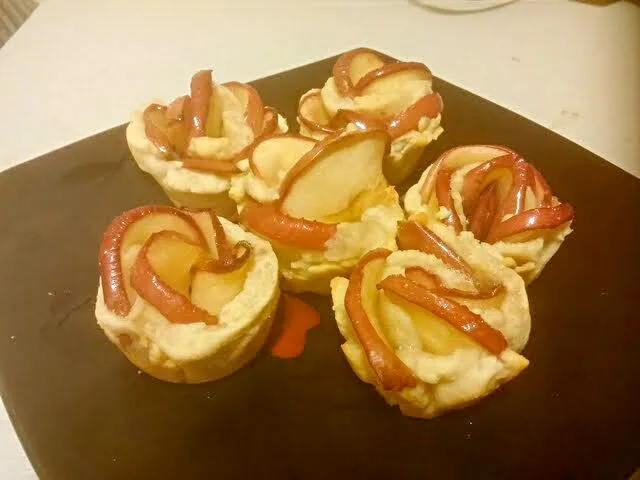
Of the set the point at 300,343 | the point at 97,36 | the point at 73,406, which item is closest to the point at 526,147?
the point at 300,343

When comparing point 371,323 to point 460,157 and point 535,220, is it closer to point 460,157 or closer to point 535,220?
point 535,220

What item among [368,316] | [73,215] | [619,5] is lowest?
[619,5]

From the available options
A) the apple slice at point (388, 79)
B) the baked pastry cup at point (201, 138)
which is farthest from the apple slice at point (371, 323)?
the apple slice at point (388, 79)

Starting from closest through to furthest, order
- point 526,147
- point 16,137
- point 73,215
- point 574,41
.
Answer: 1. point 73,215
2. point 526,147
3. point 16,137
4. point 574,41

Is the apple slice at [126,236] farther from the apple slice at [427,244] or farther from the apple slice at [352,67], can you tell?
the apple slice at [352,67]

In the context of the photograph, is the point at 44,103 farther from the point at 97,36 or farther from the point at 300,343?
the point at 300,343

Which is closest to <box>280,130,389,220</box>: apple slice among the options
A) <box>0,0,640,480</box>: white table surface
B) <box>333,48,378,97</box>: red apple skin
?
<box>333,48,378,97</box>: red apple skin

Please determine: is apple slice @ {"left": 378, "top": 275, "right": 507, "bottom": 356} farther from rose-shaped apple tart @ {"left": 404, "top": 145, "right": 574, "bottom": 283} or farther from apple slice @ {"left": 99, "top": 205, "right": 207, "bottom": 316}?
apple slice @ {"left": 99, "top": 205, "right": 207, "bottom": 316}
